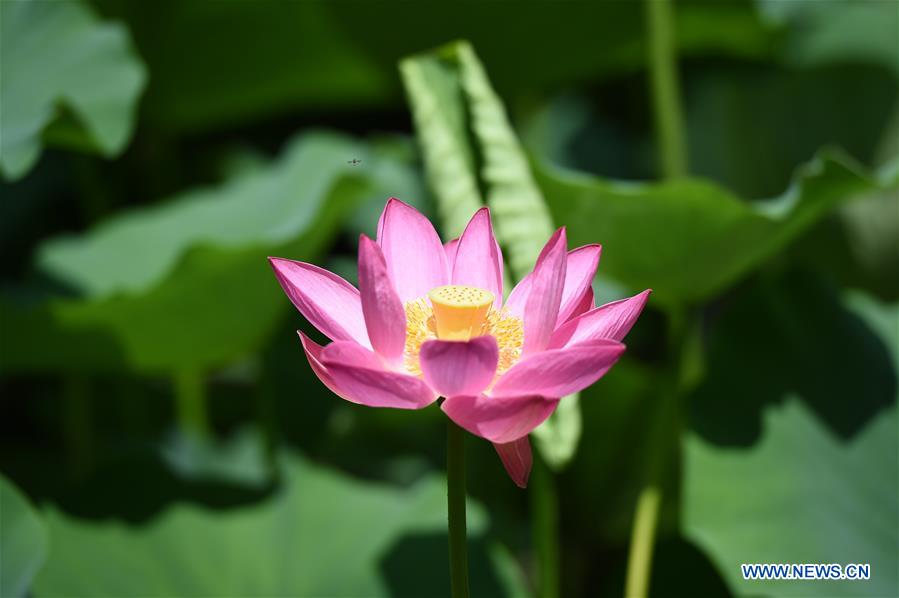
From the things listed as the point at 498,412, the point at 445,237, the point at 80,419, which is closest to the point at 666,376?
the point at 445,237

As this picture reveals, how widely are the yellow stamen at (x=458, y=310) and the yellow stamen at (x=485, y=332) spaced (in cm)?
3

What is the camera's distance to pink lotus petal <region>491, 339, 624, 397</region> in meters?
0.39

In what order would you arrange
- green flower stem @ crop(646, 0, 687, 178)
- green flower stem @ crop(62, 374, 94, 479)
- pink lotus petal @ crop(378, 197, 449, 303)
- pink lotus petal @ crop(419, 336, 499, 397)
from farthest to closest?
green flower stem @ crop(62, 374, 94, 479) → green flower stem @ crop(646, 0, 687, 178) → pink lotus petal @ crop(378, 197, 449, 303) → pink lotus petal @ crop(419, 336, 499, 397)

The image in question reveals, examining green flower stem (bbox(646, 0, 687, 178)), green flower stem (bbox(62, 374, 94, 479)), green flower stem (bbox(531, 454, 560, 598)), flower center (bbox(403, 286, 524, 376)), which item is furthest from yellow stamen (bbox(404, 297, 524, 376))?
green flower stem (bbox(62, 374, 94, 479))

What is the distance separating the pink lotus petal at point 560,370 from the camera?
0.39 m

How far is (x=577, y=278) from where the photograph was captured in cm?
48

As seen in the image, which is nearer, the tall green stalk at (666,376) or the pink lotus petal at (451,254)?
the pink lotus petal at (451,254)

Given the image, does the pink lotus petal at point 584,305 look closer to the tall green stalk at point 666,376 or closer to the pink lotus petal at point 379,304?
the pink lotus petal at point 379,304

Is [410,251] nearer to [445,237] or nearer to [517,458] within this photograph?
[517,458]

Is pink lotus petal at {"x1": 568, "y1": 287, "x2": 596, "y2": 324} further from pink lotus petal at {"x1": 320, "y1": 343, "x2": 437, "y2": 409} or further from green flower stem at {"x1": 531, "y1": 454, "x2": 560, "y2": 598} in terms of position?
green flower stem at {"x1": 531, "y1": 454, "x2": 560, "y2": 598}

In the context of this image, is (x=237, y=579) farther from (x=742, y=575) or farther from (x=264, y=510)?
(x=742, y=575)

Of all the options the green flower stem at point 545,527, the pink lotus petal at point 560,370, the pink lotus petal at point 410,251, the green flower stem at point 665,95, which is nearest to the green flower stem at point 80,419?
the green flower stem at point 545,527

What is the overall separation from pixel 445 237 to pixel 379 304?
354 mm

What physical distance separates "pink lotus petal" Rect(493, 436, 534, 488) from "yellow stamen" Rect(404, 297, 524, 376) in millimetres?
44
